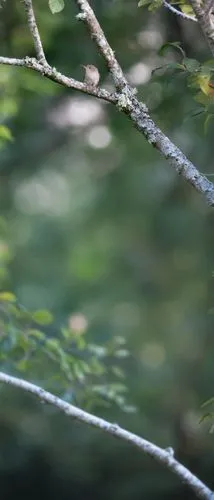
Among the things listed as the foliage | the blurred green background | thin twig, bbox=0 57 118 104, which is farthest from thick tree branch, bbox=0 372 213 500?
the blurred green background

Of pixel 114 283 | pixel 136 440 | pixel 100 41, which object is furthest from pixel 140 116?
pixel 114 283

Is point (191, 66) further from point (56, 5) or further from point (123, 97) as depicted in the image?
point (56, 5)

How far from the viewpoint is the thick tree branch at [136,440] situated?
2279 millimetres

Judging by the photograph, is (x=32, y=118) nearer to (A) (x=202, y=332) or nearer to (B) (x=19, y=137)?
(B) (x=19, y=137)

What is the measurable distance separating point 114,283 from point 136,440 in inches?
169

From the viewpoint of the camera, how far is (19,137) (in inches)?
229

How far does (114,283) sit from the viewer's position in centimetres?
662

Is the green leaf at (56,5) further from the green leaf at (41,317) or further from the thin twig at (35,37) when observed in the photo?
the green leaf at (41,317)

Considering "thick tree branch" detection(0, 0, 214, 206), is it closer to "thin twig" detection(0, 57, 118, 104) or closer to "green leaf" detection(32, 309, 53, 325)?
"thin twig" detection(0, 57, 118, 104)

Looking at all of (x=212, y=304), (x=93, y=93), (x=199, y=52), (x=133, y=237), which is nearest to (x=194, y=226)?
(x=212, y=304)

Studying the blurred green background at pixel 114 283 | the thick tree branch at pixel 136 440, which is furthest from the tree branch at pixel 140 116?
the blurred green background at pixel 114 283

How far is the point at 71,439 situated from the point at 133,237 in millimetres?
1427

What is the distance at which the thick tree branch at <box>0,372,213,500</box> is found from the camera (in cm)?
228

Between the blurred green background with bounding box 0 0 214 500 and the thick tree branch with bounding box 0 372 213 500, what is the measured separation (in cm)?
291
